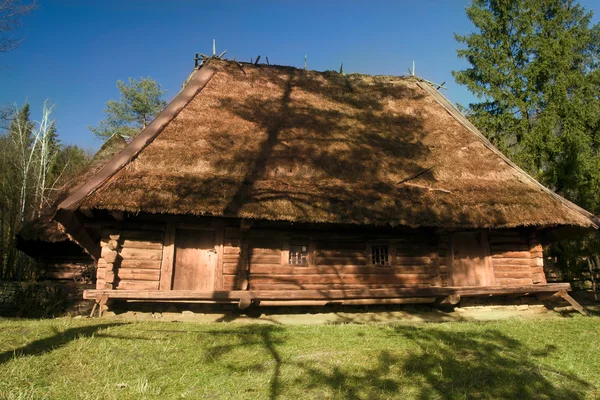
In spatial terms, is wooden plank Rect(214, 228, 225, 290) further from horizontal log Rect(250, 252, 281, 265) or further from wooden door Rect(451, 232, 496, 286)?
wooden door Rect(451, 232, 496, 286)

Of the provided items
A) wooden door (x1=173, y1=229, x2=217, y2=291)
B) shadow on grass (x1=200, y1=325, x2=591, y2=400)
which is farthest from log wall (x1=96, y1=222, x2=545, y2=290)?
shadow on grass (x1=200, y1=325, x2=591, y2=400)

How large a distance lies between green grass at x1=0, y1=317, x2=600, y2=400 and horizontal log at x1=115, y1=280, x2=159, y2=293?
6.74ft

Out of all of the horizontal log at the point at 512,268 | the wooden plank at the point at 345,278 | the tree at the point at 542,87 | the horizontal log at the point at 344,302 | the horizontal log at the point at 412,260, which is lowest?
the horizontal log at the point at 344,302

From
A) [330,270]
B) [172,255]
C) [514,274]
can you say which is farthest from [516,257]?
[172,255]

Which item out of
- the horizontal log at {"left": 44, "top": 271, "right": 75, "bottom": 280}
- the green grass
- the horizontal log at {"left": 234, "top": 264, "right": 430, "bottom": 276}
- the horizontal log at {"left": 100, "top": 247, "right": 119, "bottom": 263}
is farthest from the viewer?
the horizontal log at {"left": 44, "top": 271, "right": 75, "bottom": 280}

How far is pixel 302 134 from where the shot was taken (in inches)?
503

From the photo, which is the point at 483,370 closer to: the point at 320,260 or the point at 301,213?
the point at 301,213

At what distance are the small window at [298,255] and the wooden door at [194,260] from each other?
6.85 ft

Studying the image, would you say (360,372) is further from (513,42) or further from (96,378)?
(513,42)

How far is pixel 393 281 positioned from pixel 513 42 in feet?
50.8

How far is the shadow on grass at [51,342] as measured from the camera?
575 centimetres

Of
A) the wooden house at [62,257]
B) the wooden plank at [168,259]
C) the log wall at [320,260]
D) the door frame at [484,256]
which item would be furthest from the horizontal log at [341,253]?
the wooden house at [62,257]

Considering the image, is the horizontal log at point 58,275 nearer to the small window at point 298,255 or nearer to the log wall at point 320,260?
the log wall at point 320,260

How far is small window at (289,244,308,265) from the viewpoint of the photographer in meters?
11.2
